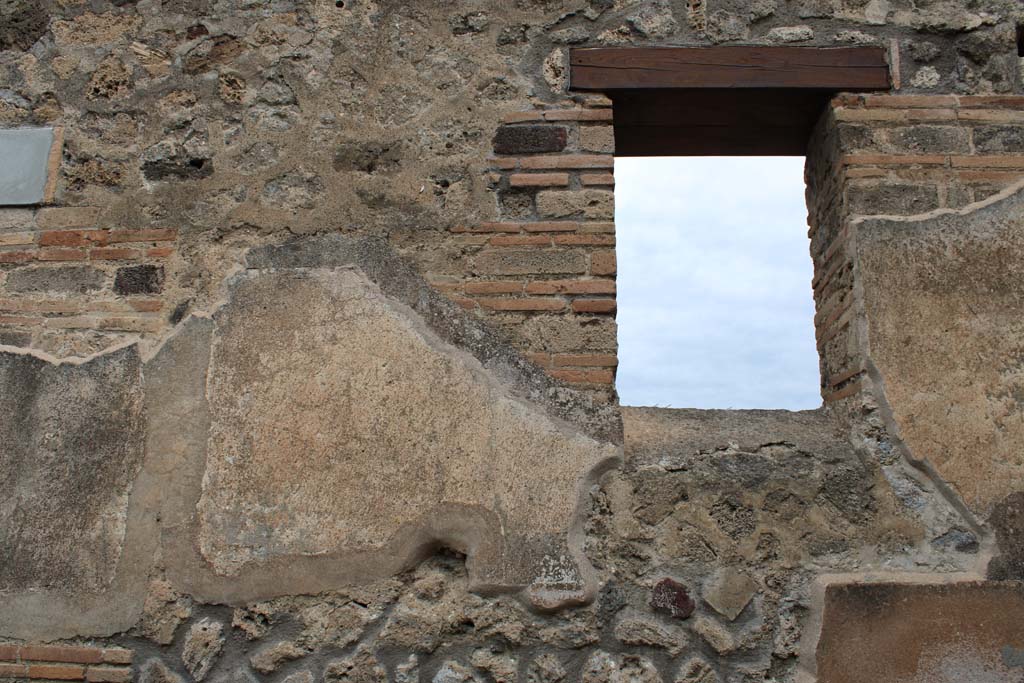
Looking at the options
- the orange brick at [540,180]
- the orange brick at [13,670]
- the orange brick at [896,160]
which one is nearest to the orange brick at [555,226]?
the orange brick at [540,180]

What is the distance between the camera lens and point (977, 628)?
94.3 inches

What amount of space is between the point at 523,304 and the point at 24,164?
1.77 m

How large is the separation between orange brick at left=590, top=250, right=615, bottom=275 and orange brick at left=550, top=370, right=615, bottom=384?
31 cm

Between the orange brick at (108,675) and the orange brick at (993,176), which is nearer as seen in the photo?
the orange brick at (108,675)

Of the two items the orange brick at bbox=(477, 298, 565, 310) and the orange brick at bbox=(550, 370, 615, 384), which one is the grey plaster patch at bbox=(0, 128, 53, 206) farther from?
the orange brick at bbox=(550, 370, 615, 384)

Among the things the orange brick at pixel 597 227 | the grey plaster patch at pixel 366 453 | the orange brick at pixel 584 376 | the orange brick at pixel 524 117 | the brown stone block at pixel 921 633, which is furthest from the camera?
the orange brick at pixel 524 117

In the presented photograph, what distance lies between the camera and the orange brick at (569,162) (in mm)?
2789

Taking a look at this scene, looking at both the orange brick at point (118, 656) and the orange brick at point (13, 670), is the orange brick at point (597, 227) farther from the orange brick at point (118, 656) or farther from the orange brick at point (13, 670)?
the orange brick at point (13, 670)

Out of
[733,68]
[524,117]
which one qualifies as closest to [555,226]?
[524,117]

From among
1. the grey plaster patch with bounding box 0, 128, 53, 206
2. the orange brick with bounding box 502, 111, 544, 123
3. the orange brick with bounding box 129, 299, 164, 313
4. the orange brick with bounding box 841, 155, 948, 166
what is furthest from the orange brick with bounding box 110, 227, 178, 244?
the orange brick with bounding box 841, 155, 948, 166

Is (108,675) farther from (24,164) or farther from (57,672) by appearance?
(24,164)

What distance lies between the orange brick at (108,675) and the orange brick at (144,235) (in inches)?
51.6

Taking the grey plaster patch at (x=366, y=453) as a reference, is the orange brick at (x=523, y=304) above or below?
above

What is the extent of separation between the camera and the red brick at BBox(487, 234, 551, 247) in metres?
2.74
